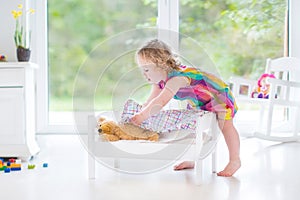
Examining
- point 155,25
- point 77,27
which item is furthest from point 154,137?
point 77,27

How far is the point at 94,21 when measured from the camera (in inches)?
125

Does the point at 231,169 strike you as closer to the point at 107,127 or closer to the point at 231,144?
the point at 231,144

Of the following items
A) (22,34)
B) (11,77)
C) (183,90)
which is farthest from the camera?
(22,34)

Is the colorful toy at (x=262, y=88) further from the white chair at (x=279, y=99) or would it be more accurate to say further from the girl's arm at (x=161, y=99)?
the girl's arm at (x=161, y=99)

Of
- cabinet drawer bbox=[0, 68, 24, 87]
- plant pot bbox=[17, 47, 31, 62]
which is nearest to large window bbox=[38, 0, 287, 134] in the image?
plant pot bbox=[17, 47, 31, 62]

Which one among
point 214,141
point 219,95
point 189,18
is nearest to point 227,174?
point 214,141

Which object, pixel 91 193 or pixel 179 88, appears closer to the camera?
pixel 91 193

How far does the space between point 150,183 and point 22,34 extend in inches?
57.0

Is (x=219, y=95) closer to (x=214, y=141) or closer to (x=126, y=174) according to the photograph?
(x=214, y=141)

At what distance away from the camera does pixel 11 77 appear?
223 centimetres

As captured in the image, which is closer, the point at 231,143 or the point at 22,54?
the point at 231,143

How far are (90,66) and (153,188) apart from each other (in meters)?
0.81

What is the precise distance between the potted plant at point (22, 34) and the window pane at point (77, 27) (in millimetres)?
294

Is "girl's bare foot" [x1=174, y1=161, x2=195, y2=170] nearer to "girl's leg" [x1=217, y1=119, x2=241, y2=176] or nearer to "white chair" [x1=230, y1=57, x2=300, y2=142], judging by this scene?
"girl's leg" [x1=217, y1=119, x2=241, y2=176]
